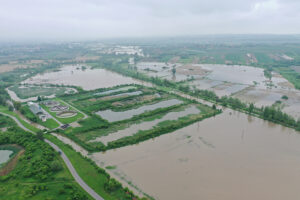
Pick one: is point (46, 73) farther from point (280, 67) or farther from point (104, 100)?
point (280, 67)

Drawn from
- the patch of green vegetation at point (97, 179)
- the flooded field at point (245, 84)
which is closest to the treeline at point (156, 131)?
the patch of green vegetation at point (97, 179)

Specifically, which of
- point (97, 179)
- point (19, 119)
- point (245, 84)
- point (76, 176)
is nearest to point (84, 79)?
point (19, 119)

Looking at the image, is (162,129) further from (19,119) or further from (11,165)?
(19,119)

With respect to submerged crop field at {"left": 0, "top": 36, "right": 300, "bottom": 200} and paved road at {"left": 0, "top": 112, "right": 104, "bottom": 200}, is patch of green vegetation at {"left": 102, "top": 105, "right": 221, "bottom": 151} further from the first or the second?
paved road at {"left": 0, "top": 112, "right": 104, "bottom": 200}

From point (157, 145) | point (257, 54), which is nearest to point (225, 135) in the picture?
point (157, 145)

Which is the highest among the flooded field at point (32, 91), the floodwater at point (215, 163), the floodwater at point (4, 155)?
the flooded field at point (32, 91)

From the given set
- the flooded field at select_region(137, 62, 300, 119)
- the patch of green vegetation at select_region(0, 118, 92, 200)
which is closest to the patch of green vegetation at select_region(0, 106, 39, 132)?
the patch of green vegetation at select_region(0, 118, 92, 200)

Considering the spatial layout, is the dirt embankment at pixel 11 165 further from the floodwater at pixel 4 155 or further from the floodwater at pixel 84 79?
the floodwater at pixel 84 79
